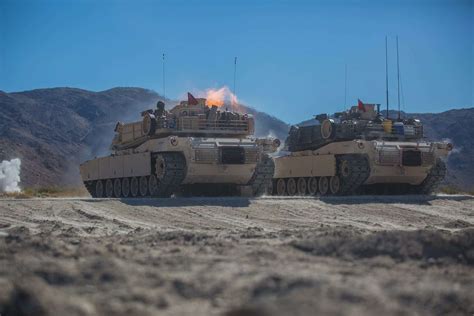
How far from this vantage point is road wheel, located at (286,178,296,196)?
106 feet

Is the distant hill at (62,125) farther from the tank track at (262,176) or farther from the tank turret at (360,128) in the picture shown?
the tank track at (262,176)

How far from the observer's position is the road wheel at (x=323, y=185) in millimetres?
30016

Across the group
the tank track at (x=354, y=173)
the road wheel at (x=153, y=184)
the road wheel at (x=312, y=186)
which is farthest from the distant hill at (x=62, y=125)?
the road wheel at (x=153, y=184)

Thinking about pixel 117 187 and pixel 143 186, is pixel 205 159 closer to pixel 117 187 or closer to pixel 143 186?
pixel 143 186

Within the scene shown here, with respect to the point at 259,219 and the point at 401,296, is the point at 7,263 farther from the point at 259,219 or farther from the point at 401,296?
the point at 259,219

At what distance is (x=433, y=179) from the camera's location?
29000mm

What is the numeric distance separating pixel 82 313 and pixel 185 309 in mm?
735

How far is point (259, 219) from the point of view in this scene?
17188 millimetres

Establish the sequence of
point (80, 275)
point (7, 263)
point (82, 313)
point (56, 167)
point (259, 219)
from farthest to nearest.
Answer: point (56, 167)
point (259, 219)
point (7, 263)
point (80, 275)
point (82, 313)

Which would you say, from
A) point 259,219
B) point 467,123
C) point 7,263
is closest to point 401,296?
point 7,263

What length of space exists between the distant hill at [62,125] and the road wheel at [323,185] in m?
45.9

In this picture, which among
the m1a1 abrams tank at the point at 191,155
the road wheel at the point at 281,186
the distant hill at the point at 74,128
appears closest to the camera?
the m1a1 abrams tank at the point at 191,155

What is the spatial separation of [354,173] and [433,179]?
3420 mm

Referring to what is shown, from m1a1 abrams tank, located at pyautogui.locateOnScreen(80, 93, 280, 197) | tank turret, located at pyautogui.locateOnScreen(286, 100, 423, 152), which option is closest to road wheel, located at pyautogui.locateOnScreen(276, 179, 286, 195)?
tank turret, located at pyautogui.locateOnScreen(286, 100, 423, 152)
